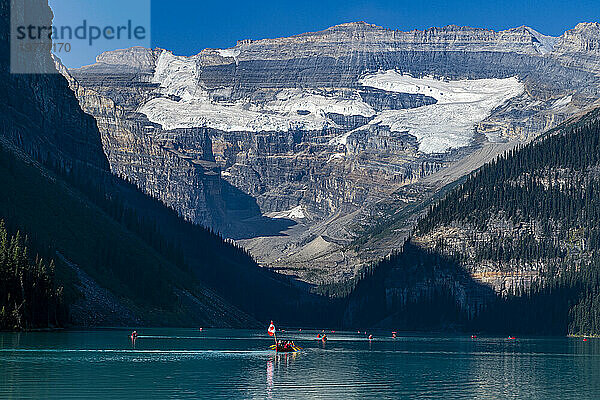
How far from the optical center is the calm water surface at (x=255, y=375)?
122 m

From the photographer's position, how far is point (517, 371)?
171500 mm

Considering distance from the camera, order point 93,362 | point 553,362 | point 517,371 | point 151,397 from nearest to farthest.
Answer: point 151,397 → point 93,362 → point 517,371 → point 553,362

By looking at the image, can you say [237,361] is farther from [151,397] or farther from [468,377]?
[151,397]

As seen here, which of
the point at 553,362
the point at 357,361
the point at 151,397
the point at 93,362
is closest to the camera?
the point at 151,397

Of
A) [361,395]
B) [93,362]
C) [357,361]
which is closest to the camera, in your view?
[361,395]

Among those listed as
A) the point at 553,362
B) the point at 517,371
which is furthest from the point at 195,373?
the point at 553,362

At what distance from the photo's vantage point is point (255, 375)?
145m

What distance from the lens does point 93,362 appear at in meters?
153

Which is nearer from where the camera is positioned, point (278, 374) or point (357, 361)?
point (278, 374)

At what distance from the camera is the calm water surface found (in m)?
122

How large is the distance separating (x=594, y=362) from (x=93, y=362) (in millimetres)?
93393

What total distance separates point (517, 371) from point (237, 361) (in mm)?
43494

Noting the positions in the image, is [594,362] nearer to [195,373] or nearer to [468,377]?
[468,377]

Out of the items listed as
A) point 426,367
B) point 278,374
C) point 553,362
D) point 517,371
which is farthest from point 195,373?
point 553,362
